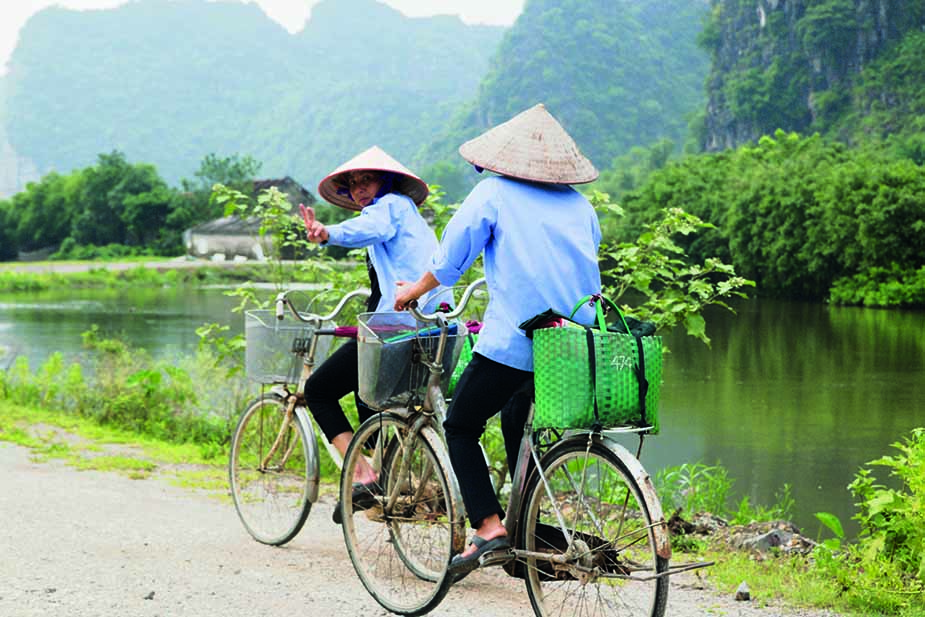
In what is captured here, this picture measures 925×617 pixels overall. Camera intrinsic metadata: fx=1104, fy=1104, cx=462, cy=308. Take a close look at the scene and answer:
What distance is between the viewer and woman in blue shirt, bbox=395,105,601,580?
3531 mm

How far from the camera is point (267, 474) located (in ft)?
17.3

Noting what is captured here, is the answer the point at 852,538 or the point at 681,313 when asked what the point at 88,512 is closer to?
the point at 681,313

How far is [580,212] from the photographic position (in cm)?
364

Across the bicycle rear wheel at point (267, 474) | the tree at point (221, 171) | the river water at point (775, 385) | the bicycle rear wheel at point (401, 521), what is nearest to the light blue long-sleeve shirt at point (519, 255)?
the bicycle rear wheel at point (401, 521)

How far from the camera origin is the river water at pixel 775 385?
39.3 ft

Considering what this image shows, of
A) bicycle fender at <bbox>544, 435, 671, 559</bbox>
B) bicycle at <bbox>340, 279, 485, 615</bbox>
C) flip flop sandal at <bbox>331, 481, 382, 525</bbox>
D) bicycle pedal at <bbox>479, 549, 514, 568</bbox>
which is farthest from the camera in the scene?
flip flop sandal at <bbox>331, 481, 382, 525</bbox>

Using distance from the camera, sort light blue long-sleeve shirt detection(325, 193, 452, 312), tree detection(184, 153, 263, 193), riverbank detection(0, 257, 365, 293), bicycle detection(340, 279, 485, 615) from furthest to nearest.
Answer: tree detection(184, 153, 263, 193)
riverbank detection(0, 257, 365, 293)
light blue long-sleeve shirt detection(325, 193, 452, 312)
bicycle detection(340, 279, 485, 615)

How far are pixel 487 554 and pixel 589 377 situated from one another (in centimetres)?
78

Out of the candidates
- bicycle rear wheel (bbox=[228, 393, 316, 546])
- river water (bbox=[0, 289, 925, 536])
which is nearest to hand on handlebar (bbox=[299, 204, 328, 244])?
bicycle rear wheel (bbox=[228, 393, 316, 546])

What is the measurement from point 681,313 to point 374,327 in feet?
11.2

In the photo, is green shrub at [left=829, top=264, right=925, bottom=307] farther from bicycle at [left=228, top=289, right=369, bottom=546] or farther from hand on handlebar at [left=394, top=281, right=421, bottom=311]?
hand on handlebar at [left=394, top=281, right=421, bottom=311]

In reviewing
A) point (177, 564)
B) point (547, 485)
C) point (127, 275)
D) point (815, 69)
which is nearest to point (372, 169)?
point (547, 485)

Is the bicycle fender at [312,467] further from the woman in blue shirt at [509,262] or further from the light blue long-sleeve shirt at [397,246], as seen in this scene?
the woman in blue shirt at [509,262]

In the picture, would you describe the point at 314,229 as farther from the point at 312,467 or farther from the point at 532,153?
the point at 312,467
